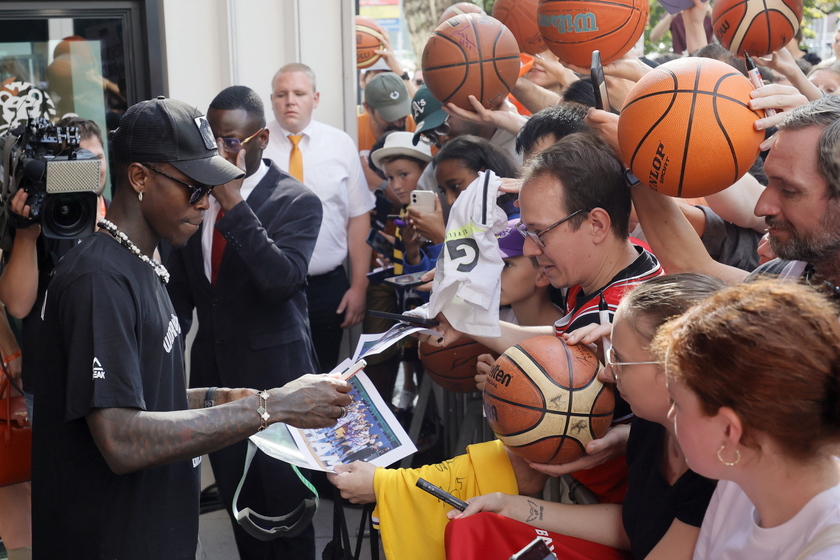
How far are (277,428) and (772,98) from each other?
6.89ft

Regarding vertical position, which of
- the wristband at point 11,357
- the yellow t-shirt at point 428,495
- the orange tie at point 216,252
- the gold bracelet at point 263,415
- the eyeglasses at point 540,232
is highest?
the eyeglasses at point 540,232

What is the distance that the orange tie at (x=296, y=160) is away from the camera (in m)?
5.95

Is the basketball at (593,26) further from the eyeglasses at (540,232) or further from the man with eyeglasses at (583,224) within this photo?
the eyeglasses at (540,232)

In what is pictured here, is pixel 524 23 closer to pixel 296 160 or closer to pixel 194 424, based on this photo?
pixel 296 160

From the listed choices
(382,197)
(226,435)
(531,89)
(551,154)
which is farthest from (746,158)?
(382,197)

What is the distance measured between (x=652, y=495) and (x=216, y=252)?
2712 millimetres

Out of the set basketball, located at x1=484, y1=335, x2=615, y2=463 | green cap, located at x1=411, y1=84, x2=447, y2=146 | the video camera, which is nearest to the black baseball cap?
the video camera

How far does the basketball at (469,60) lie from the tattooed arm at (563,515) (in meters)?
2.74

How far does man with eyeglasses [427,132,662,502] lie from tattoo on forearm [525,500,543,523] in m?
0.27

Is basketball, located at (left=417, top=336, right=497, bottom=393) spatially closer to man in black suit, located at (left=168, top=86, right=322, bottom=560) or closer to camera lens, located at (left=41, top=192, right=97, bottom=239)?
man in black suit, located at (left=168, top=86, right=322, bottom=560)

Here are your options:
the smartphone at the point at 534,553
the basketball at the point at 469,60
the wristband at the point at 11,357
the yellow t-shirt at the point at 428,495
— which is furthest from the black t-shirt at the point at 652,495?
the wristband at the point at 11,357

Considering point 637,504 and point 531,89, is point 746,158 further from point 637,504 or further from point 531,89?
point 531,89

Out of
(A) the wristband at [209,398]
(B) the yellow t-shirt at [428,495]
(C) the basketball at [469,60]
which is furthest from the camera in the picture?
(C) the basketball at [469,60]

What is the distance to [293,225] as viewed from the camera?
173 inches
